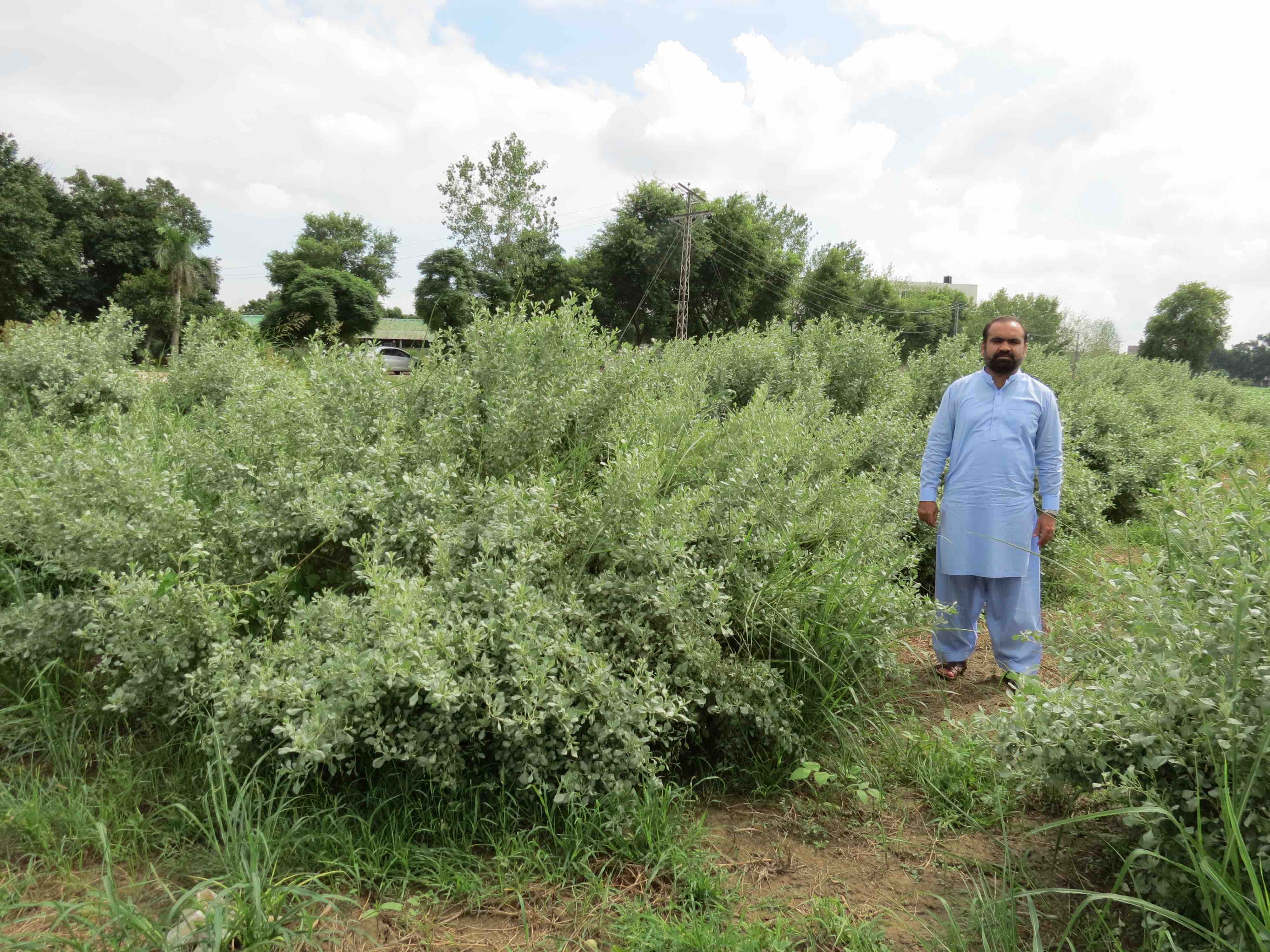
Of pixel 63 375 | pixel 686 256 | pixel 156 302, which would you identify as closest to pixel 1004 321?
pixel 63 375

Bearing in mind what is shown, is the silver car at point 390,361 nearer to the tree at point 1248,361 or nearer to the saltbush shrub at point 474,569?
the saltbush shrub at point 474,569

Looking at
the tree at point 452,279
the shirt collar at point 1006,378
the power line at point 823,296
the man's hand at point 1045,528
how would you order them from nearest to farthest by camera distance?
1. the man's hand at point 1045,528
2. the shirt collar at point 1006,378
3. the tree at point 452,279
4. the power line at point 823,296

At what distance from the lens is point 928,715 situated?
11.8ft

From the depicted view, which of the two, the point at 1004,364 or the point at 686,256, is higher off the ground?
the point at 686,256

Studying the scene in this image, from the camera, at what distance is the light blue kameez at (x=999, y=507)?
4.16 m

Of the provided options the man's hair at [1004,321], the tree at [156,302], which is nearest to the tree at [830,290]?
the tree at [156,302]

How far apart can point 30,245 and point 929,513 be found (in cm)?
4509

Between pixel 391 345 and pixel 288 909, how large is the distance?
3.70 meters

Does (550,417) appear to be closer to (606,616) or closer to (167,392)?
(606,616)

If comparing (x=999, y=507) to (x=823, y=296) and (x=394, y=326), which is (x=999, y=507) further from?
(x=394, y=326)

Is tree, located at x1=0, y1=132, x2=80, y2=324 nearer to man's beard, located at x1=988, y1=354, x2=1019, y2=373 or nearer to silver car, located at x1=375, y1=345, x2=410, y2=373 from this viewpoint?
silver car, located at x1=375, y1=345, x2=410, y2=373

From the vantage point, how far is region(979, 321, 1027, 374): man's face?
418 cm

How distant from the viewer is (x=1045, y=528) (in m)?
4.14

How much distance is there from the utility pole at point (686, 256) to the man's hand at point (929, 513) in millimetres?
27815
